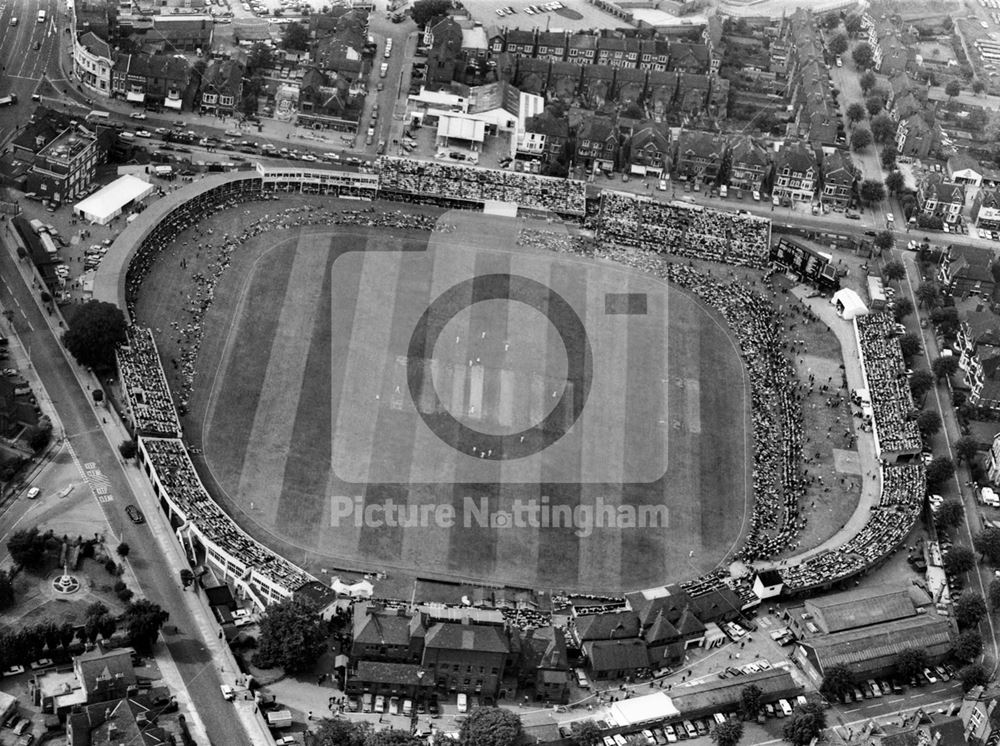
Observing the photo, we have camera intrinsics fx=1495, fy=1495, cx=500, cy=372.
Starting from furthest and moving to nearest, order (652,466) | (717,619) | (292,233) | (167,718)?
(292,233) < (652,466) < (717,619) < (167,718)

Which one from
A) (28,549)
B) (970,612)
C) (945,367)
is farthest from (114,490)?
(945,367)

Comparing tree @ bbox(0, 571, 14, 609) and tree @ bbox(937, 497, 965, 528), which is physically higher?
tree @ bbox(0, 571, 14, 609)

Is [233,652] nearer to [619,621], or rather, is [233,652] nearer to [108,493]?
[108,493]

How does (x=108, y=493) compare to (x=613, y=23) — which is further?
(x=613, y=23)

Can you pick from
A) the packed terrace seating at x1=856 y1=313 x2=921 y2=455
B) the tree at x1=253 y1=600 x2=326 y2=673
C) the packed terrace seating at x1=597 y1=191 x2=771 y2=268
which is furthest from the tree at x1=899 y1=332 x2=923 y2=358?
the tree at x1=253 y1=600 x2=326 y2=673

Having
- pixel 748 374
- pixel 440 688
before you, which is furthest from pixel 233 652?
pixel 748 374

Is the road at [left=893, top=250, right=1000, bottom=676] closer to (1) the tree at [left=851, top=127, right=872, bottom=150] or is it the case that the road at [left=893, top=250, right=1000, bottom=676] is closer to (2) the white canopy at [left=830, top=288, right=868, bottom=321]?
(2) the white canopy at [left=830, top=288, right=868, bottom=321]

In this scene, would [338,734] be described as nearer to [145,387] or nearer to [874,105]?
[145,387]

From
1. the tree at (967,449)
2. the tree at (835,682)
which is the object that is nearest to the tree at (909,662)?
the tree at (835,682)
